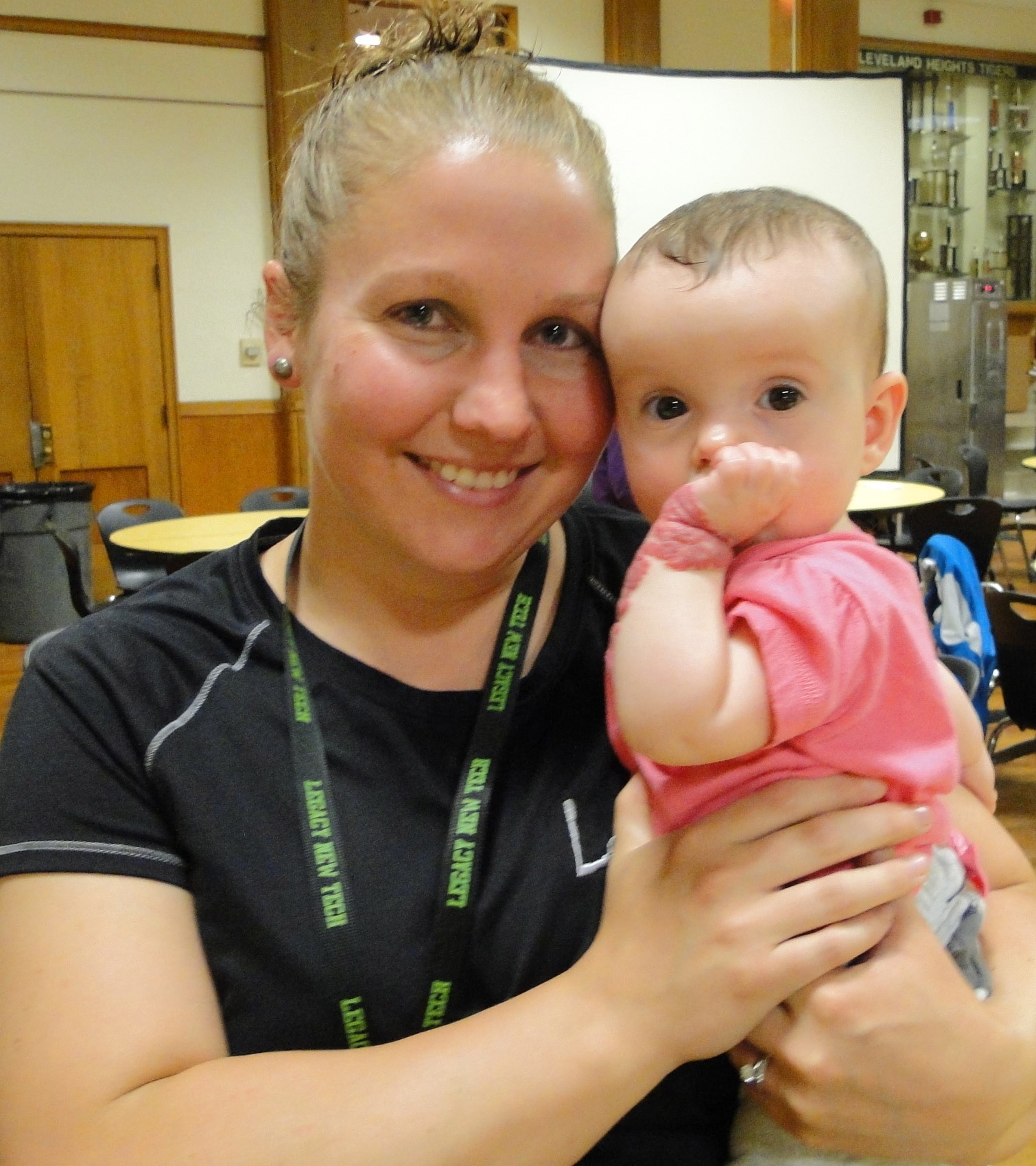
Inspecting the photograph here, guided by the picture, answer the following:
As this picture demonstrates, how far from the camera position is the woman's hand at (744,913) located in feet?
2.96

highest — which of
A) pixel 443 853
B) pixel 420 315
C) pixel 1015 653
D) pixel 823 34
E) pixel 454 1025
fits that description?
pixel 823 34

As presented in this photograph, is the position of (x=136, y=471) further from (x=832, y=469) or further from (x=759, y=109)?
(x=832, y=469)

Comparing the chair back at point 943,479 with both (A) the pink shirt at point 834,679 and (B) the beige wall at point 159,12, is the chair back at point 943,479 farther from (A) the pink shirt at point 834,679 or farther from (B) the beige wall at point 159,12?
(B) the beige wall at point 159,12

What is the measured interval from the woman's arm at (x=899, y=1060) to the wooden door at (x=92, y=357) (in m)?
7.61

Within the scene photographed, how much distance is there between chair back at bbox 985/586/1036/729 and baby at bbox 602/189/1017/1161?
9.08 ft

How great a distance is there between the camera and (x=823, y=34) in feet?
22.7

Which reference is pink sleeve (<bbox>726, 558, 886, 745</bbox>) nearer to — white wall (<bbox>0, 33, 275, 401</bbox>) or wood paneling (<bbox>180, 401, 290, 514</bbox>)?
white wall (<bbox>0, 33, 275, 401</bbox>)

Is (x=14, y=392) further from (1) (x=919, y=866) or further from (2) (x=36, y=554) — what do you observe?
(1) (x=919, y=866)

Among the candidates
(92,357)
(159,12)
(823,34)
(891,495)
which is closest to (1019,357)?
(823,34)

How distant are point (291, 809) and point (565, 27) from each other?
29.2ft

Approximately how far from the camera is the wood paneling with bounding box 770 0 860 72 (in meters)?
6.87

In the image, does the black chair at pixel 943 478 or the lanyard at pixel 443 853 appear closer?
the lanyard at pixel 443 853

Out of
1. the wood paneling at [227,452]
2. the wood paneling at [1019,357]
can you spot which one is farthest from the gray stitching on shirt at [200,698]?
the wood paneling at [1019,357]

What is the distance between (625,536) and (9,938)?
0.84m
